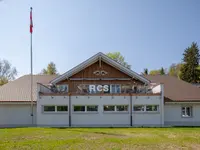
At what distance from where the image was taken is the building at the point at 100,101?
76.2 ft

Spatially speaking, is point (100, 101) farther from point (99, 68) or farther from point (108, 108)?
point (99, 68)

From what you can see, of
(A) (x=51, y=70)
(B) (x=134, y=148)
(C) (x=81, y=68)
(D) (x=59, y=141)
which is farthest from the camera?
(A) (x=51, y=70)

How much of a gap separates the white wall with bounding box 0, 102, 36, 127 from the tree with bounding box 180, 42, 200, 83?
38394mm

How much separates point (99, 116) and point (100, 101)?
5.19ft

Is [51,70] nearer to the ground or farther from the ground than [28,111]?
farther from the ground

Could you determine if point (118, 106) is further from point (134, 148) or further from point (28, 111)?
point (134, 148)

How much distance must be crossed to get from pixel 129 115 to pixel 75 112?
5.75 metres

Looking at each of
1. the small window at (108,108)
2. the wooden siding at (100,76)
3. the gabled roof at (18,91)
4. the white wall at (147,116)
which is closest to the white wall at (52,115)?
the gabled roof at (18,91)

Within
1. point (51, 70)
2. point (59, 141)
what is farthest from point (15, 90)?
point (51, 70)

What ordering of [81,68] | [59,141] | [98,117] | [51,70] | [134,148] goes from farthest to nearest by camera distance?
[51,70] → [81,68] → [98,117] → [59,141] → [134,148]

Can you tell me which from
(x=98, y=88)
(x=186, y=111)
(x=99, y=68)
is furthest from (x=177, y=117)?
(x=99, y=68)

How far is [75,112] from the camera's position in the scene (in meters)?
23.3

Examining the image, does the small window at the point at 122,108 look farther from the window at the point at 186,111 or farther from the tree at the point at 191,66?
the tree at the point at 191,66

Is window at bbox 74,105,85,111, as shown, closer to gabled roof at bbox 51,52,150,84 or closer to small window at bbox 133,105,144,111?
gabled roof at bbox 51,52,150,84
